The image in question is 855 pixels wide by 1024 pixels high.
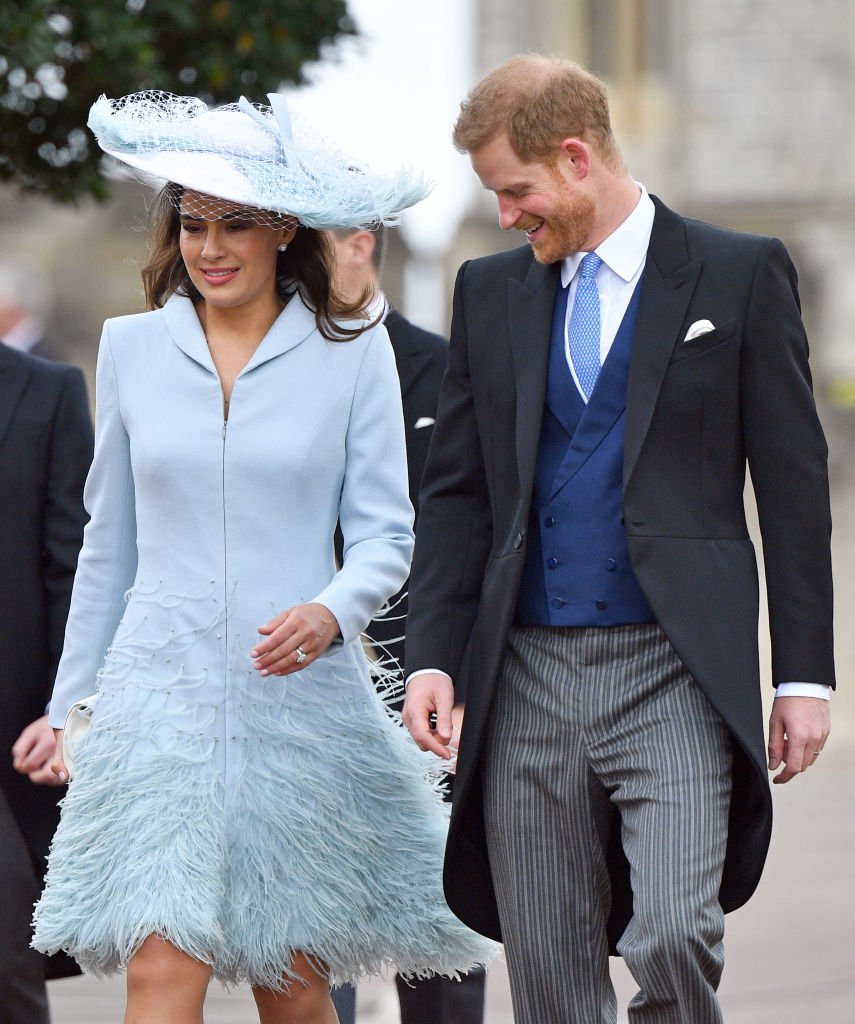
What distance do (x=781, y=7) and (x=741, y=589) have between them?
14.8 m

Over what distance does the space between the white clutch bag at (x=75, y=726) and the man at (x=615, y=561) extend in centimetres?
67

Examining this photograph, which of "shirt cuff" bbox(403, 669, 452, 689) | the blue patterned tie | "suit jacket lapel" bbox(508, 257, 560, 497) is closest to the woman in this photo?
"shirt cuff" bbox(403, 669, 452, 689)

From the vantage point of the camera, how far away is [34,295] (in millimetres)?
19969

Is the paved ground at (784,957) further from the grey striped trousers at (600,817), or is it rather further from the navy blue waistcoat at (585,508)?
the navy blue waistcoat at (585,508)

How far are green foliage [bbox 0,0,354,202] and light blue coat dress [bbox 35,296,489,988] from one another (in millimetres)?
2912

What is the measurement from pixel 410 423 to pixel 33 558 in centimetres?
96

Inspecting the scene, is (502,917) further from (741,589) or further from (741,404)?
(741,404)

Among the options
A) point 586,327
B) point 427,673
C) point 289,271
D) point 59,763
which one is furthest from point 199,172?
point 59,763

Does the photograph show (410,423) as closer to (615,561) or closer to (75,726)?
(75,726)

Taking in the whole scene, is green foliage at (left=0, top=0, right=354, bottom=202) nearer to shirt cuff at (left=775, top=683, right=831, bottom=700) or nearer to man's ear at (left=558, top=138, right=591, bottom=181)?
man's ear at (left=558, top=138, right=591, bottom=181)

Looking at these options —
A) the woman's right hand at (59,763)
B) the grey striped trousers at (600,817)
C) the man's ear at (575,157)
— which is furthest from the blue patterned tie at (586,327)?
the woman's right hand at (59,763)

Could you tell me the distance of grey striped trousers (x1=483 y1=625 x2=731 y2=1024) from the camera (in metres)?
3.56

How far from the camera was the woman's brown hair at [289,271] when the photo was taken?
4.29 metres

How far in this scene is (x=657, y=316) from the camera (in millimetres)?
3801
